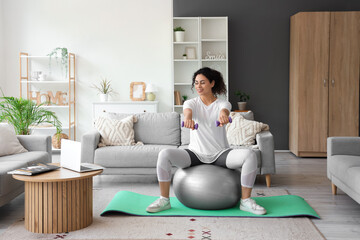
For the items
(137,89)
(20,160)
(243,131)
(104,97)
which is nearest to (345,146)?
(243,131)

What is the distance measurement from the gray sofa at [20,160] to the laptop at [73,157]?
0.45 m

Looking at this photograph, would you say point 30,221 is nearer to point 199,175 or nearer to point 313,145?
point 199,175

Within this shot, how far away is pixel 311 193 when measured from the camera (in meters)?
4.26

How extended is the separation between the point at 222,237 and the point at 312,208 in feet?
3.63

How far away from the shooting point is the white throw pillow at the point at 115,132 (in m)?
4.81

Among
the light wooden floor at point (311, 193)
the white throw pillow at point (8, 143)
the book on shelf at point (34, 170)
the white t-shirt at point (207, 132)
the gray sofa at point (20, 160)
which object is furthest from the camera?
the white throw pillow at point (8, 143)

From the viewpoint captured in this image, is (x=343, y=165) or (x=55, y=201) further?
(x=343, y=165)

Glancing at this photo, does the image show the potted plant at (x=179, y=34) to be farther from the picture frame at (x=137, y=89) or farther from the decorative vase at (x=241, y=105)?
the decorative vase at (x=241, y=105)

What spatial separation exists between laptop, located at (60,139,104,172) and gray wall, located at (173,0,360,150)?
411 centimetres

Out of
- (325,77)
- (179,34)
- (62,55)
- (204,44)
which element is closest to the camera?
(325,77)

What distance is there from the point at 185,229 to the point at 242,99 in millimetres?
4168

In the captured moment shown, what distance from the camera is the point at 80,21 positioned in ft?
23.2

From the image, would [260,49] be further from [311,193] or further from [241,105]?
[311,193]

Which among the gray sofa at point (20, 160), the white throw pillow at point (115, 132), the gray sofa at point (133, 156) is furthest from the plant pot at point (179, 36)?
the gray sofa at point (20, 160)
